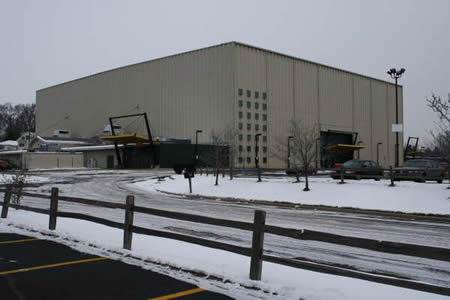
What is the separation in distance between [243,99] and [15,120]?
102198mm

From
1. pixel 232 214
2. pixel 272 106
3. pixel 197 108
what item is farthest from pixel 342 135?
pixel 232 214

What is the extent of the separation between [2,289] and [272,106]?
7150cm

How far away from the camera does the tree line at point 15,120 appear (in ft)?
467

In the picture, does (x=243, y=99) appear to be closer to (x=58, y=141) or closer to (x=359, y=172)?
(x=58, y=141)

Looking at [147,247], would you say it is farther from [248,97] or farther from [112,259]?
[248,97]

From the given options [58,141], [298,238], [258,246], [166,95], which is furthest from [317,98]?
[298,238]

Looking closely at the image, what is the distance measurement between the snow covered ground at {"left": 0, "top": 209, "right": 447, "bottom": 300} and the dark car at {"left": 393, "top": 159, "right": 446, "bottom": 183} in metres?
17.8

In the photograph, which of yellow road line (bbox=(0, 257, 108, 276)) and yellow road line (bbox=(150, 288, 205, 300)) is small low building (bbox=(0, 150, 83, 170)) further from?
yellow road line (bbox=(150, 288, 205, 300))

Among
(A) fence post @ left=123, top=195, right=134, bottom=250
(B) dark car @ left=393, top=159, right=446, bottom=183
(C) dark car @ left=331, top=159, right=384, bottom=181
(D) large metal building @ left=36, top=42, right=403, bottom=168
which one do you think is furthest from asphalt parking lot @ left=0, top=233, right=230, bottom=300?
(D) large metal building @ left=36, top=42, right=403, bottom=168

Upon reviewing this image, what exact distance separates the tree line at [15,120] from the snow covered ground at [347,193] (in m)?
122

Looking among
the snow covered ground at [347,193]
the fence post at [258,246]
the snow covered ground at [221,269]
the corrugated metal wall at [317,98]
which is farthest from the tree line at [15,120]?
the fence post at [258,246]

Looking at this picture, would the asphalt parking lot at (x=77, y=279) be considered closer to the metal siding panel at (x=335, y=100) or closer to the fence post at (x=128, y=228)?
the fence post at (x=128, y=228)

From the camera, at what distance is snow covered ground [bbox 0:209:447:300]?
6566mm

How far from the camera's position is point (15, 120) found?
152m
